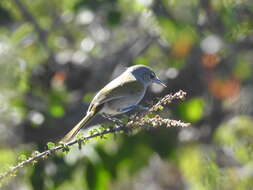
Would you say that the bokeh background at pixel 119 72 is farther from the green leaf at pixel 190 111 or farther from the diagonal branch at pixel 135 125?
the diagonal branch at pixel 135 125

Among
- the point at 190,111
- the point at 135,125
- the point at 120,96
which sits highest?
the point at 190,111

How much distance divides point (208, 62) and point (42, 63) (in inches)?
78.4

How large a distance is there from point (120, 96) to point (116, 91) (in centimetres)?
4

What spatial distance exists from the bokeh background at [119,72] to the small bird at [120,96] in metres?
1.22

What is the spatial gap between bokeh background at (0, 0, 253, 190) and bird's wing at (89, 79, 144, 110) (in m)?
1.37

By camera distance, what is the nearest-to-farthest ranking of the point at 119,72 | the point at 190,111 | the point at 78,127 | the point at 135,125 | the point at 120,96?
1. the point at 135,125
2. the point at 78,127
3. the point at 120,96
4. the point at 190,111
5. the point at 119,72

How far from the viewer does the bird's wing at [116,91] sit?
3234mm

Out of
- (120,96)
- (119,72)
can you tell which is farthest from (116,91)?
(119,72)

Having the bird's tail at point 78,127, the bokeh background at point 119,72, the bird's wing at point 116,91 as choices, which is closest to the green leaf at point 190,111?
the bokeh background at point 119,72

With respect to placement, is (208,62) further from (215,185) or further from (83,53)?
(215,185)

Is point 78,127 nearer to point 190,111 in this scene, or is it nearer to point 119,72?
point 190,111

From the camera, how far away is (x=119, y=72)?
6594 mm

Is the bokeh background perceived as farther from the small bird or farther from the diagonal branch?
the diagonal branch

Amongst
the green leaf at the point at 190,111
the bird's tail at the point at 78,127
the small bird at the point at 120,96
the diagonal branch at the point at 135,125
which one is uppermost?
the green leaf at the point at 190,111
